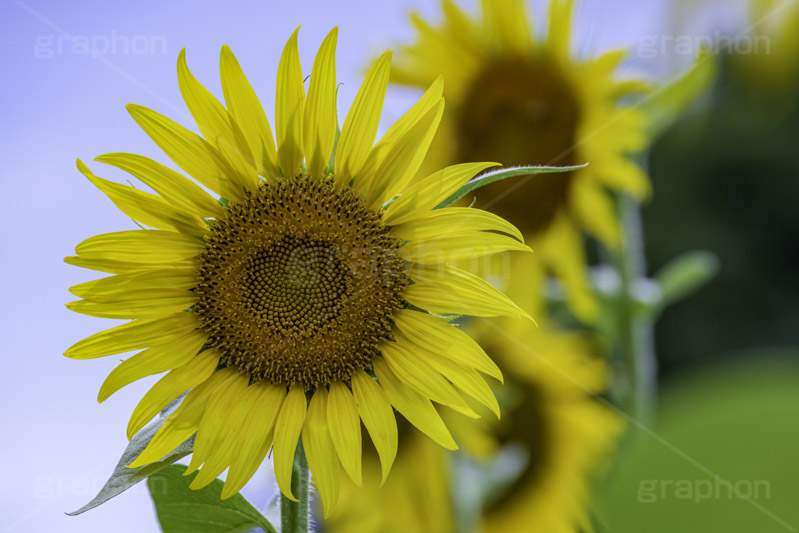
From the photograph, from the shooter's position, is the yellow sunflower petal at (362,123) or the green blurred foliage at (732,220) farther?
the green blurred foliage at (732,220)

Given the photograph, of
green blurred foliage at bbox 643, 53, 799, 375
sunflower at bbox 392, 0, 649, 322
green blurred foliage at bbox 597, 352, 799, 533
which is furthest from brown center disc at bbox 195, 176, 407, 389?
green blurred foliage at bbox 643, 53, 799, 375

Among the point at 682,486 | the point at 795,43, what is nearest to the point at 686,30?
the point at 795,43

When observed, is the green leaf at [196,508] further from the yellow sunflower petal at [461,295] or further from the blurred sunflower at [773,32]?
the blurred sunflower at [773,32]

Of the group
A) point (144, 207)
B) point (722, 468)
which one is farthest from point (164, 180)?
point (722, 468)

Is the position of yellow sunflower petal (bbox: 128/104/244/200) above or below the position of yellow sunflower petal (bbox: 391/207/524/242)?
above

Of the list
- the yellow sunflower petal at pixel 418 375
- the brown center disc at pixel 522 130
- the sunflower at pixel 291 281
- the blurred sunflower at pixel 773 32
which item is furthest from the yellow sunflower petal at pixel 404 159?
the brown center disc at pixel 522 130

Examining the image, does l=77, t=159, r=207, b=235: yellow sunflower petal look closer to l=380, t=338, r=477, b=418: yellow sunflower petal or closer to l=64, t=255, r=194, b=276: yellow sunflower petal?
l=64, t=255, r=194, b=276: yellow sunflower petal
